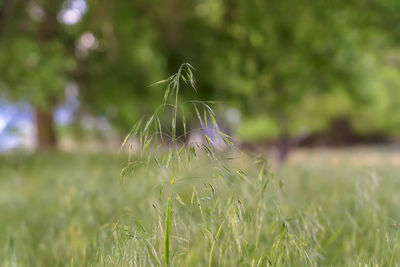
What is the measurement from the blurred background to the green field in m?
3.45

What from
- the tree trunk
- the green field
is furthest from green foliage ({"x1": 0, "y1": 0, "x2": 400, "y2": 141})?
the green field

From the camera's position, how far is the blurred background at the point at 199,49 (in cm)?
629

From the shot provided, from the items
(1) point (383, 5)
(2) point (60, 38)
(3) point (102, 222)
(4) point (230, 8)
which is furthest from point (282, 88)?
(3) point (102, 222)

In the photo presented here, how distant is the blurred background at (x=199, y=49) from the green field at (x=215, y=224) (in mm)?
3455

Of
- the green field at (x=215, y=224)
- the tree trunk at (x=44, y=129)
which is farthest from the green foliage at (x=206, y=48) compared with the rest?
the green field at (x=215, y=224)

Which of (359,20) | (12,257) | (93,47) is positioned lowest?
(12,257)

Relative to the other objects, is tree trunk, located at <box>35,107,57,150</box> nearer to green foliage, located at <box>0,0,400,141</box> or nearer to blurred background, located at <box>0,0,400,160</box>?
blurred background, located at <box>0,0,400,160</box>

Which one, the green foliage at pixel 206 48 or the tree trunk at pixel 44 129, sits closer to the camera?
the green foliage at pixel 206 48

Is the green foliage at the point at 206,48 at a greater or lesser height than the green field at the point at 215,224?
greater

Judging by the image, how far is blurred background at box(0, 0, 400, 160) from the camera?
6289 mm

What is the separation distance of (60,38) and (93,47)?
2.91 ft

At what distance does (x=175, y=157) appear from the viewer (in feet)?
3.70

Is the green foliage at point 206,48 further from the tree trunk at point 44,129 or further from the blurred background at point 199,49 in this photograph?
the tree trunk at point 44,129

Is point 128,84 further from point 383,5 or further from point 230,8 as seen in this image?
point 383,5
